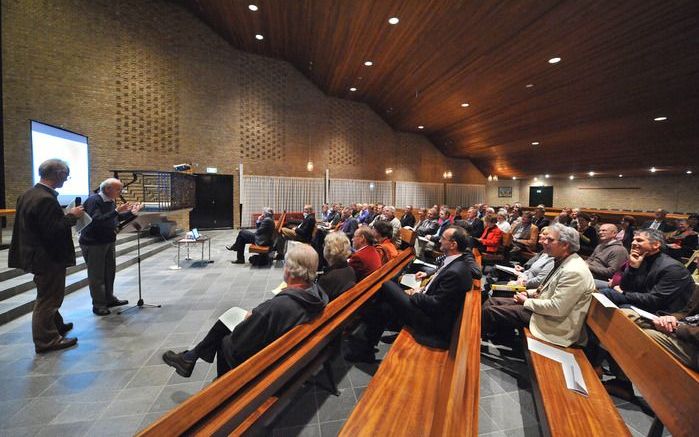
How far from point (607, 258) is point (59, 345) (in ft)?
18.2

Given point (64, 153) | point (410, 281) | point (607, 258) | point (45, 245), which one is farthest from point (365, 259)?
point (64, 153)

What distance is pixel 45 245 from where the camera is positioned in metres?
2.46

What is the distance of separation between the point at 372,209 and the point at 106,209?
6861 millimetres

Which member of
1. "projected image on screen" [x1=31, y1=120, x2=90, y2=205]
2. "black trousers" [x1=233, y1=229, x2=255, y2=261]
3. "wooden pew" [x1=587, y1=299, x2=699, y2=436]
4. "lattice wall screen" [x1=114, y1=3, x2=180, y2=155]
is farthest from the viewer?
"lattice wall screen" [x1=114, y1=3, x2=180, y2=155]

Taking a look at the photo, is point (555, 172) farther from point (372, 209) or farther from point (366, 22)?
point (366, 22)

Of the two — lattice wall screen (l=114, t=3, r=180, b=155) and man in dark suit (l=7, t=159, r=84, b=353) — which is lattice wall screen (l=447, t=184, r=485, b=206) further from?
man in dark suit (l=7, t=159, r=84, b=353)

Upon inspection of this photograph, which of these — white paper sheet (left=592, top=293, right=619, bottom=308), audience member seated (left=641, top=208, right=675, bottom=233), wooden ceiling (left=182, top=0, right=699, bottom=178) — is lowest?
white paper sheet (left=592, top=293, right=619, bottom=308)

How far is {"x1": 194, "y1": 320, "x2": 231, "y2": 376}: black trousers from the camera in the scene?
5.72 ft

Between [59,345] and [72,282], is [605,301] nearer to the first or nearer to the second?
[59,345]

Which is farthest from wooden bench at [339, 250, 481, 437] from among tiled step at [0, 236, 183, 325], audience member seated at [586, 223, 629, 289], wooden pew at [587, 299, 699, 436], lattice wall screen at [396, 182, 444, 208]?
lattice wall screen at [396, 182, 444, 208]

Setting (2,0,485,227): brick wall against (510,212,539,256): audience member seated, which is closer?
(510,212,539,256): audience member seated

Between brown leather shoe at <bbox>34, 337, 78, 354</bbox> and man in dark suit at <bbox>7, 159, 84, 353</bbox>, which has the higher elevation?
man in dark suit at <bbox>7, 159, 84, 353</bbox>

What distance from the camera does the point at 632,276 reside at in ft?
8.87

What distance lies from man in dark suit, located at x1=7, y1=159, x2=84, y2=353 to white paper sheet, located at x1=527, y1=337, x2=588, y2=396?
3.75 m
